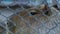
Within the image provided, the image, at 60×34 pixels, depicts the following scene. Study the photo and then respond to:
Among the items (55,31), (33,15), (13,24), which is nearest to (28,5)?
(33,15)

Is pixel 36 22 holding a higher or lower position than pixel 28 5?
lower

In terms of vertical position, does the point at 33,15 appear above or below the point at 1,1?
below

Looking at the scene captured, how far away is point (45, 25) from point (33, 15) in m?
0.13

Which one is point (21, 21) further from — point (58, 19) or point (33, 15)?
point (58, 19)

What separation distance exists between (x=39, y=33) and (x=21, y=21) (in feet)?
0.59

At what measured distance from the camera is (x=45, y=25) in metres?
1.26

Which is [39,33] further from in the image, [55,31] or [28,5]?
[28,5]

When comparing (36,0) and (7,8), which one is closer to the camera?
(7,8)

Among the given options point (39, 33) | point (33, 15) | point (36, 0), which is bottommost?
point (39, 33)

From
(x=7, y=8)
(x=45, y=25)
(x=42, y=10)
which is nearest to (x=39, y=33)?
(x=45, y=25)

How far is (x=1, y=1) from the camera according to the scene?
1.27 metres

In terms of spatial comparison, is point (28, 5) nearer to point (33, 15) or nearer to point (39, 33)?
point (33, 15)

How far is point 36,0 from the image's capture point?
132 cm

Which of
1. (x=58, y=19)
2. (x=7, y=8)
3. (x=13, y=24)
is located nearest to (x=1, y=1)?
(x=7, y=8)
